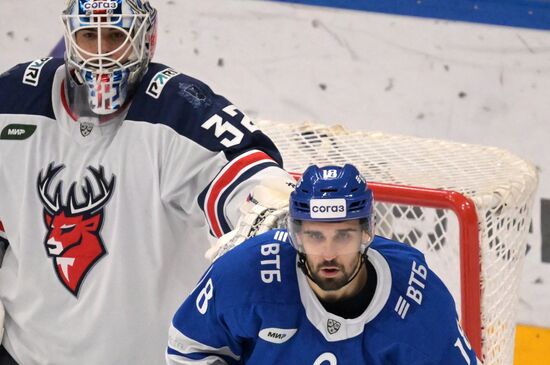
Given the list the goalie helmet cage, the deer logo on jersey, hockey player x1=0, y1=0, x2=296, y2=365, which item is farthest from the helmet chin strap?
the goalie helmet cage

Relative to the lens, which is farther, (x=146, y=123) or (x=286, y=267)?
(x=146, y=123)

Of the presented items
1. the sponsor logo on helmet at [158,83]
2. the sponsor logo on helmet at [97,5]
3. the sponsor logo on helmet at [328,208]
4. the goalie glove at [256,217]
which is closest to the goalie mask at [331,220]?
the sponsor logo on helmet at [328,208]

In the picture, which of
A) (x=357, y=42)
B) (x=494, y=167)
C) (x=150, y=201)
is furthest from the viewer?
(x=357, y=42)

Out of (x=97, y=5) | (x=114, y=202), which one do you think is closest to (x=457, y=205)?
(x=114, y=202)

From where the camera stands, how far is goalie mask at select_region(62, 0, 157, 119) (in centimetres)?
240

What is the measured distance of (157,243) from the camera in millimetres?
2416

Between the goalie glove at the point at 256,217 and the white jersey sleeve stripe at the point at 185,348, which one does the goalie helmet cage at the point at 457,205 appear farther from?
the white jersey sleeve stripe at the point at 185,348

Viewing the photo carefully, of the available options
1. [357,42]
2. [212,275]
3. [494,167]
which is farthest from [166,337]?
[357,42]

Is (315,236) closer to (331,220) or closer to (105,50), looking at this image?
(331,220)

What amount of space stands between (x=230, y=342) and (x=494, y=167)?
1162mm

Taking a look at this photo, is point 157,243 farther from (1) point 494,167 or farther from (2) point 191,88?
(1) point 494,167

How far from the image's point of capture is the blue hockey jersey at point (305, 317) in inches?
82.7

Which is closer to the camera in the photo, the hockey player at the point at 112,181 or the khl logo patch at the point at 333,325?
the khl logo patch at the point at 333,325

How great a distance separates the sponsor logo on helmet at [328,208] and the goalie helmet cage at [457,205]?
852mm
